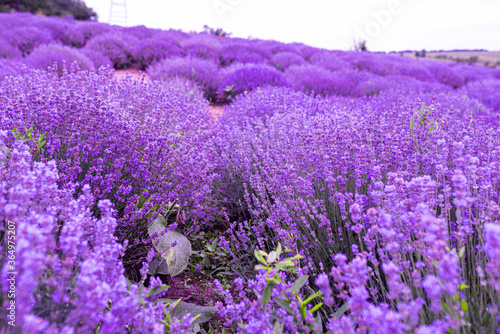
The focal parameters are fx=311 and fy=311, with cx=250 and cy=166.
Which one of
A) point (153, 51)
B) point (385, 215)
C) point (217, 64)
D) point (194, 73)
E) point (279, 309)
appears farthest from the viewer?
point (153, 51)

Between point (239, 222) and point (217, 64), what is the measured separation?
734 centimetres

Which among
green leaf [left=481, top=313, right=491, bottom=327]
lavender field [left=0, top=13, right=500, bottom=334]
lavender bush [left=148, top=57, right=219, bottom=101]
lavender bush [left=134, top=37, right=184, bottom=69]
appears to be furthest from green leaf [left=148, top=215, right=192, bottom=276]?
lavender bush [left=134, top=37, right=184, bottom=69]

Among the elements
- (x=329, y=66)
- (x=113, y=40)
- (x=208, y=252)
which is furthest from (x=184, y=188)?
(x=113, y=40)

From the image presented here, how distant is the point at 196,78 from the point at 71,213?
19.4ft

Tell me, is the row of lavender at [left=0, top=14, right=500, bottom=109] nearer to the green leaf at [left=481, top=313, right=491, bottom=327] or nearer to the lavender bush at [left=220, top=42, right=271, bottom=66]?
the lavender bush at [left=220, top=42, right=271, bottom=66]

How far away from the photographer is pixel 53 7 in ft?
73.1

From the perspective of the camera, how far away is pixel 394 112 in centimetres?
302

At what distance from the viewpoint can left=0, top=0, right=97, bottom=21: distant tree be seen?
63.4 ft

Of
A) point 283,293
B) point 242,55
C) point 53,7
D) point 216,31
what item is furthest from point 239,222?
point 53,7

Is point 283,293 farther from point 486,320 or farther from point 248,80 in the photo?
point 248,80

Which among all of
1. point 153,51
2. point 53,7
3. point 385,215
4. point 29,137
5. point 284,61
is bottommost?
point 29,137

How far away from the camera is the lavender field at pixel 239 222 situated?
84 cm

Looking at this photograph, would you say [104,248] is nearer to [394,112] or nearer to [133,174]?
[133,174]

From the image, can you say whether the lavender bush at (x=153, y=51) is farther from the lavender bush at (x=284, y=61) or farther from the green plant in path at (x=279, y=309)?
the green plant in path at (x=279, y=309)
